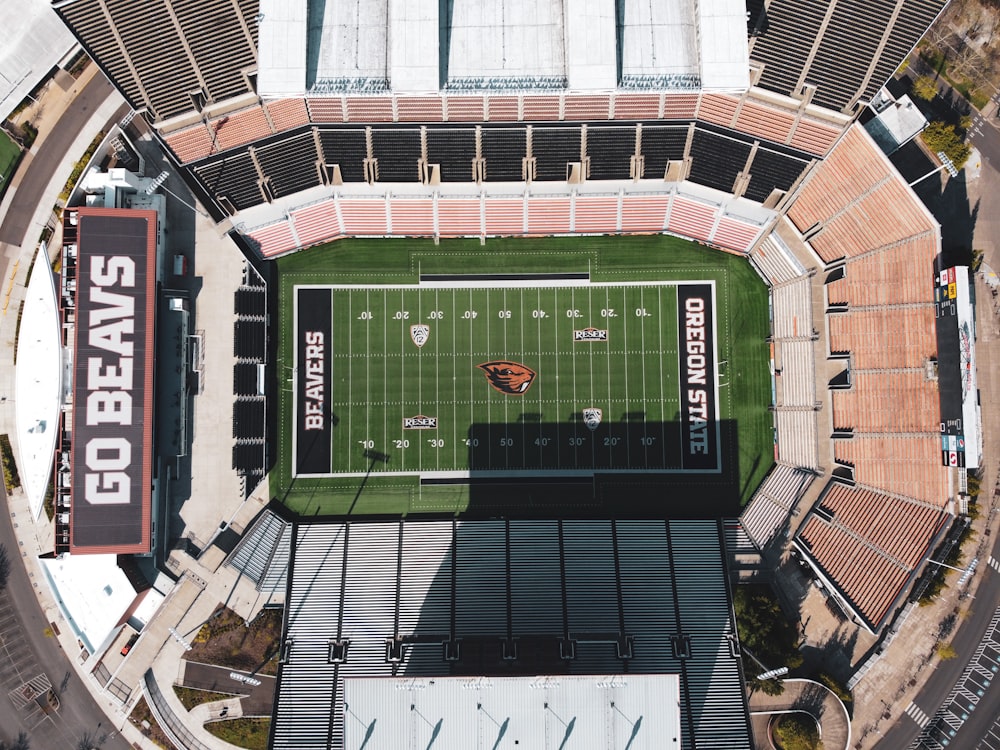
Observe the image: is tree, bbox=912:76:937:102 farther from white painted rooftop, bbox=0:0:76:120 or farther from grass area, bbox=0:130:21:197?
grass area, bbox=0:130:21:197

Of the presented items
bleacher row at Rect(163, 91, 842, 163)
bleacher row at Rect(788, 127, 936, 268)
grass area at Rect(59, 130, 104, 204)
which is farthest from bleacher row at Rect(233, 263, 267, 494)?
bleacher row at Rect(788, 127, 936, 268)

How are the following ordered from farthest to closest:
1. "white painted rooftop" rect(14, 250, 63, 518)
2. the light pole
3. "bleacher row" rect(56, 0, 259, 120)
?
1. the light pole
2. "white painted rooftop" rect(14, 250, 63, 518)
3. "bleacher row" rect(56, 0, 259, 120)

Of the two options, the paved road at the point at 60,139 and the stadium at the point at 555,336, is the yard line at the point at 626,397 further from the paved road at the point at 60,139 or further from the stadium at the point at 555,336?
the paved road at the point at 60,139

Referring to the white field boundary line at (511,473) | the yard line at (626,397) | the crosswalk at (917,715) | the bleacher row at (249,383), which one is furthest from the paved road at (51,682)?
the crosswalk at (917,715)

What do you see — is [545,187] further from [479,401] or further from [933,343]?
[933,343]

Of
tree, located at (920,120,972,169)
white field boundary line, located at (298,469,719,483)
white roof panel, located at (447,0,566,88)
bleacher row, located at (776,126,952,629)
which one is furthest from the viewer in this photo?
white field boundary line, located at (298,469,719,483)

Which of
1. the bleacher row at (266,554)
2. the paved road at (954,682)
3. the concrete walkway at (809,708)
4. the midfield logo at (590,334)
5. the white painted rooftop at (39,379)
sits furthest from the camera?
the midfield logo at (590,334)

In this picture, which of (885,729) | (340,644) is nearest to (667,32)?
(340,644)
